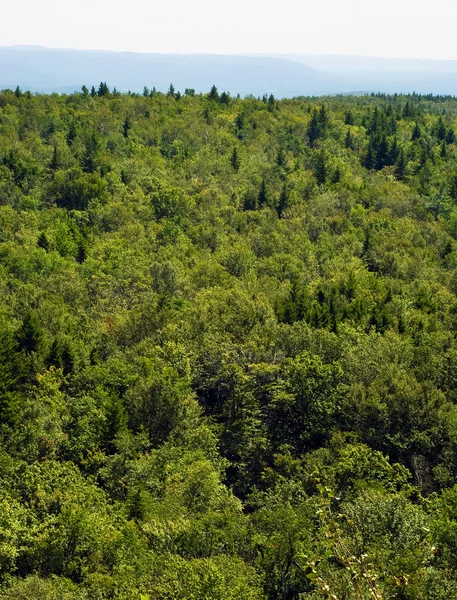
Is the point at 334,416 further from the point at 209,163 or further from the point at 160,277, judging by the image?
the point at 209,163

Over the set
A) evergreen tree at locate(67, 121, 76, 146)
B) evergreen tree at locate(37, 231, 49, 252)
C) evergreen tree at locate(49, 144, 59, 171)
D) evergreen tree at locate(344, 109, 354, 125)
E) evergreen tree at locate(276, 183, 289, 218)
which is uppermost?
evergreen tree at locate(344, 109, 354, 125)

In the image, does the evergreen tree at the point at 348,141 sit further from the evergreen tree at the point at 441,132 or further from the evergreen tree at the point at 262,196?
the evergreen tree at the point at 262,196

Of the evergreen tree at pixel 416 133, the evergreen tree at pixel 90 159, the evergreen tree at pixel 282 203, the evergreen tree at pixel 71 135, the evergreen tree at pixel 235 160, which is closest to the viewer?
the evergreen tree at pixel 282 203

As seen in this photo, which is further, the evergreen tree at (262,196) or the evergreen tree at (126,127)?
the evergreen tree at (126,127)

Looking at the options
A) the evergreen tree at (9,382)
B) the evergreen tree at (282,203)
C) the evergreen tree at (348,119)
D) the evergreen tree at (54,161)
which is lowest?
the evergreen tree at (9,382)

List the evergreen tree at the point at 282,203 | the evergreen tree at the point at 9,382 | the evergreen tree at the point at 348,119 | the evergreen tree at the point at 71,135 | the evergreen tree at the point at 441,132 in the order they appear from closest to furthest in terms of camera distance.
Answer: the evergreen tree at the point at 9,382
the evergreen tree at the point at 282,203
the evergreen tree at the point at 71,135
the evergreen tree at the point at 441,132
the evergreen tree at the point at 348,119

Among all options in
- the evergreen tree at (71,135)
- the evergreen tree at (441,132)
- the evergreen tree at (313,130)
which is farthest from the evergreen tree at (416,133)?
the evergreen tree at (71,135)

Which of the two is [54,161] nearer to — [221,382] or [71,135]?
[71,135]

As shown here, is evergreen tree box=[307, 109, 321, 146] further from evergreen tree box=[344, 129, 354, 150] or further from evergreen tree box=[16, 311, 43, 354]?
evergreen tree box=[16, 311, 43, 354]

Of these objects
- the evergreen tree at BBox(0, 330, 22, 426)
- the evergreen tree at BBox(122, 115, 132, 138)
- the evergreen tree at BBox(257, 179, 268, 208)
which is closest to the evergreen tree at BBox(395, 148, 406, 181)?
the evergreen tree at BBox(257, 179, 268, 208)
